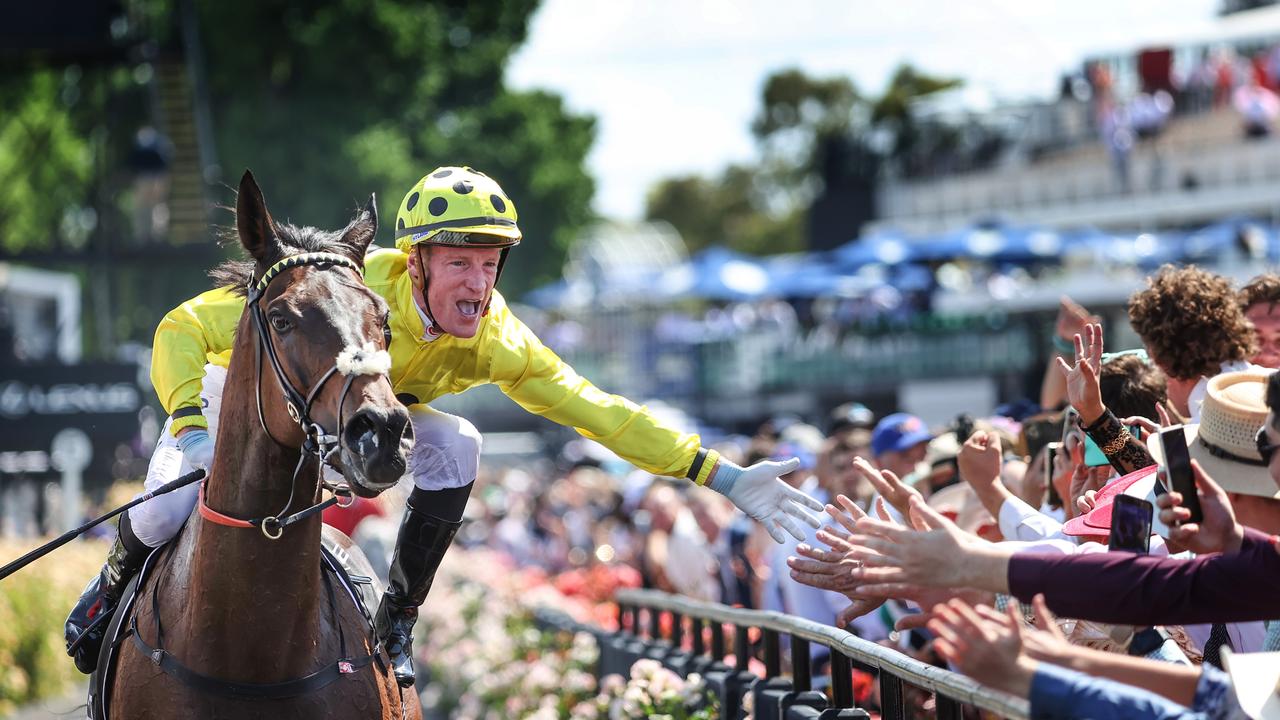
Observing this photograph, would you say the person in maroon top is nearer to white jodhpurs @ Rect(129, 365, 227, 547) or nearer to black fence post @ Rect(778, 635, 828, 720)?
black fence post @ Rect(778, 635, 828, 720)

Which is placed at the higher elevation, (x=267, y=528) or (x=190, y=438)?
(x=190, y=438)

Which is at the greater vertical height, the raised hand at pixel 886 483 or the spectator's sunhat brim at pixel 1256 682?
the raised hand at pixel 886 483

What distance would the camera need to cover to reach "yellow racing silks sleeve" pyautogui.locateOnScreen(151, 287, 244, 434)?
4.85m

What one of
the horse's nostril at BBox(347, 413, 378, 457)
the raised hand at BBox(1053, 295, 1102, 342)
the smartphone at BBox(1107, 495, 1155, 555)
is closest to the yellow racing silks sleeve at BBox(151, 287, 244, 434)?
the horse's nostril at BBox(347, 413, 378, 457)

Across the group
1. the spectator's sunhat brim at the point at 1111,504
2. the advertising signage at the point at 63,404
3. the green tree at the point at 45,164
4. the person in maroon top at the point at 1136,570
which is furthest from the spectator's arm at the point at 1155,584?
the green tree at the point at 45,164

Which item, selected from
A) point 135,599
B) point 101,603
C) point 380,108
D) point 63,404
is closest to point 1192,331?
point 135,599

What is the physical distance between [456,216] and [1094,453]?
6.86 ft

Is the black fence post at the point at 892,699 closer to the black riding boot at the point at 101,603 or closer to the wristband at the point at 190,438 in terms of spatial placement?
the wristband at the point at 190,438

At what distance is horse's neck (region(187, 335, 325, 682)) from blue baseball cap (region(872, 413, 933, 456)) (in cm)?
339

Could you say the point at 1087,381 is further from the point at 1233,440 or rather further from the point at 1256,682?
the point at 1256,682

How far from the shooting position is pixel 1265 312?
225 inches

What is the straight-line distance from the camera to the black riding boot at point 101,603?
17.3 ft

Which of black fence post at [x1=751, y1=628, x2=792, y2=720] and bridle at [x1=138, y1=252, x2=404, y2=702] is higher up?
bridle at [x1=138, y1=252, x2=404, y2=702]

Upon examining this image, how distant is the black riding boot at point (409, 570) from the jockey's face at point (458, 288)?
0.58 meters
